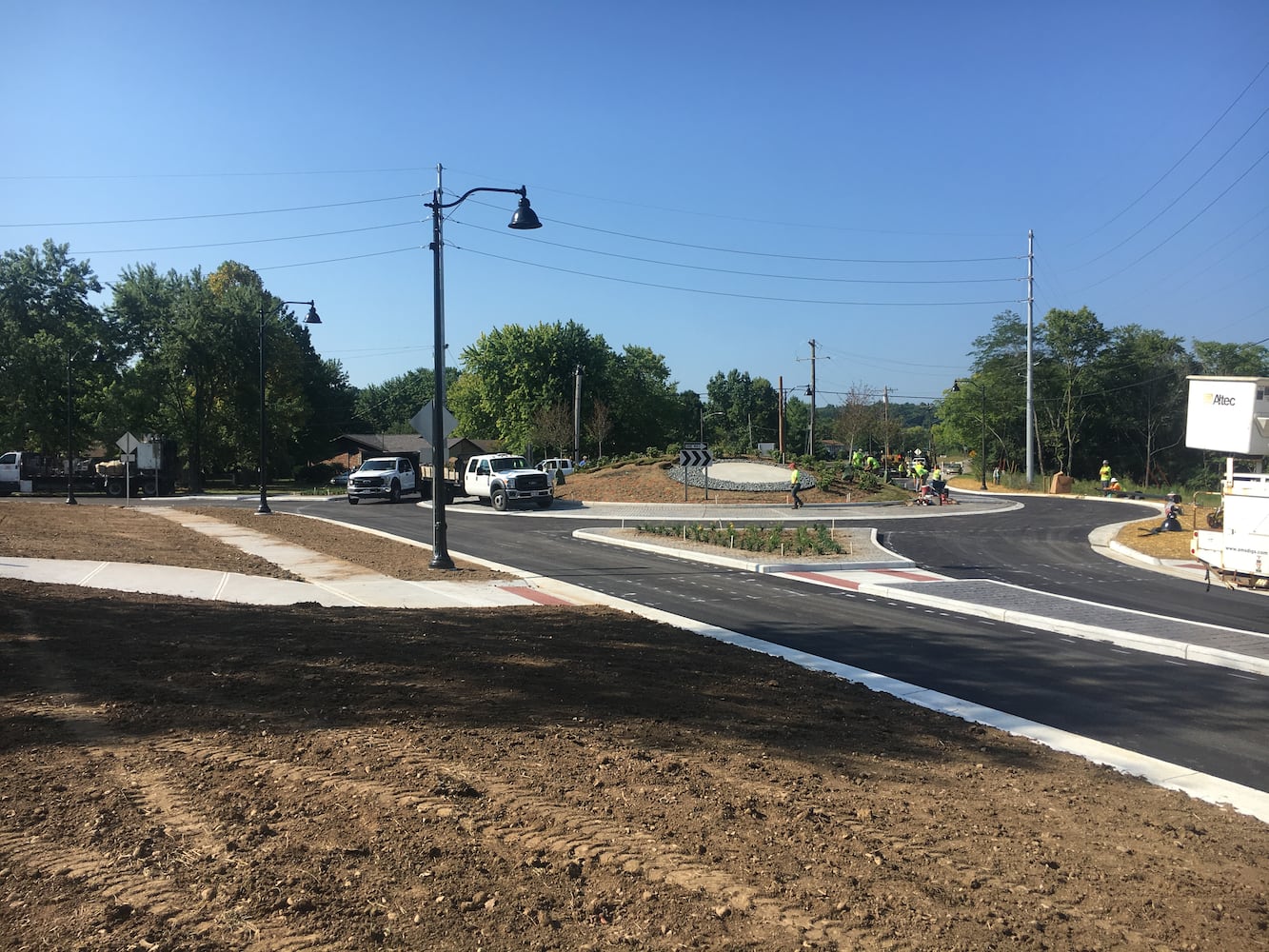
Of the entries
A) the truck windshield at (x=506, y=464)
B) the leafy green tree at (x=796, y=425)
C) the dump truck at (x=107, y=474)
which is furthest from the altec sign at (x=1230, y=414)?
the leafy green tree at (x=796, y=425)

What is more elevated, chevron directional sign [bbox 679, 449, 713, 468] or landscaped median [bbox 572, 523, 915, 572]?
chevron directional sign [bbox 679, 449, 713, 468]

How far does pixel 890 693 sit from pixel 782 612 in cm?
487

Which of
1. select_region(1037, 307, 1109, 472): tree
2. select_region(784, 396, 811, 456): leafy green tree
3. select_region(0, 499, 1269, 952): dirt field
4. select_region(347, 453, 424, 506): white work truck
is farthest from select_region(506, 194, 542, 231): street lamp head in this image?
select_region(784, 396, 811, 456): leafy green tree

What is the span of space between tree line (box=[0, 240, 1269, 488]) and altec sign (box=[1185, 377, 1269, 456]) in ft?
95.5

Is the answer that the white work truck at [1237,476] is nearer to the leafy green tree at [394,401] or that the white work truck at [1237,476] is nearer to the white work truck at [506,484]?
the white work truck at [506,484]

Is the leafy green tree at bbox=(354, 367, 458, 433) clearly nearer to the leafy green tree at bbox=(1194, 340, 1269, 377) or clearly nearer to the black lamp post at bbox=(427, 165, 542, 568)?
the leafy green tree at bbox=(1194, 340, 1269, 377)

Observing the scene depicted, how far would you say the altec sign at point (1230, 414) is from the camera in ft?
56.3

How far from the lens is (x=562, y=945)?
10.5 feet

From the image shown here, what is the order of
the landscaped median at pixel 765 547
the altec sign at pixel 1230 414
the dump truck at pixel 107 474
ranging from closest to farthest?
the altec sign at pixel 1230 414 < the landscaped median at pixel 765 547 < the dump truck at pixel 107 474

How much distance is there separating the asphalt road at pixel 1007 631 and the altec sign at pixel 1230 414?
9.78ft

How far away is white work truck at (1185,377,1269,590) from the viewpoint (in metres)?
15.5

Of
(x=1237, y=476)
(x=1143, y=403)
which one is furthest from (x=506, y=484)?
(x=1143, y=403)

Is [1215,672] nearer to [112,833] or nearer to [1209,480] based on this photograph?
[112,833]

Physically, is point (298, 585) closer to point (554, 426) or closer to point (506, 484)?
point (506, 484)
